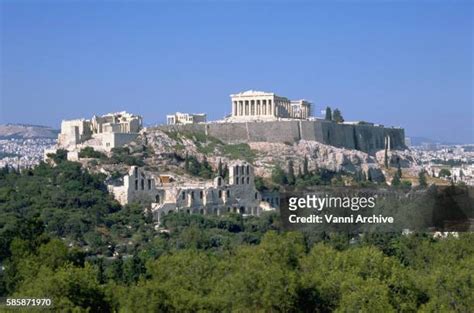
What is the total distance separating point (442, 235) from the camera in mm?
51188

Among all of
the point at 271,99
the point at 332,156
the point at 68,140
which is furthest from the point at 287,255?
the point at 271,99

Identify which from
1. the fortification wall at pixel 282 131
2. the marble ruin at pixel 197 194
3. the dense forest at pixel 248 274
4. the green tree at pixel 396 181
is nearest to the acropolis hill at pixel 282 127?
the fortification wall at pixel 282 131

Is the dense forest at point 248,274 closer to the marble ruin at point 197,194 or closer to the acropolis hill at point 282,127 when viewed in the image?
the marble ruin at point 197,194

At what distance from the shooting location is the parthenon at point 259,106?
9625cm

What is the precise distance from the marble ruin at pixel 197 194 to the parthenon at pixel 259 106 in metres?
24.0

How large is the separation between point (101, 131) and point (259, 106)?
1822 centimetres

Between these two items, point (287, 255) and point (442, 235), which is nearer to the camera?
point (287, 255)

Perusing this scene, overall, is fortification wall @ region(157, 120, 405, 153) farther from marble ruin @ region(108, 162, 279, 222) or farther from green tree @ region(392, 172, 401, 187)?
marble ruin @ region(108, 162, 279, 222)

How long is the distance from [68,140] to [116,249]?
2686 cm

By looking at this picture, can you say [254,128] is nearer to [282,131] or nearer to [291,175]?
[282,131]

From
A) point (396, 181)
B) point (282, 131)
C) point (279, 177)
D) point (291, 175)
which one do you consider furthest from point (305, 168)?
point (282, 131)

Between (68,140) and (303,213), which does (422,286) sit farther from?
(68,140)

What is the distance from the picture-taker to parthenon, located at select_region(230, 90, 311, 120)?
96.2 metres

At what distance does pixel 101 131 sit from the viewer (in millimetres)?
82688
